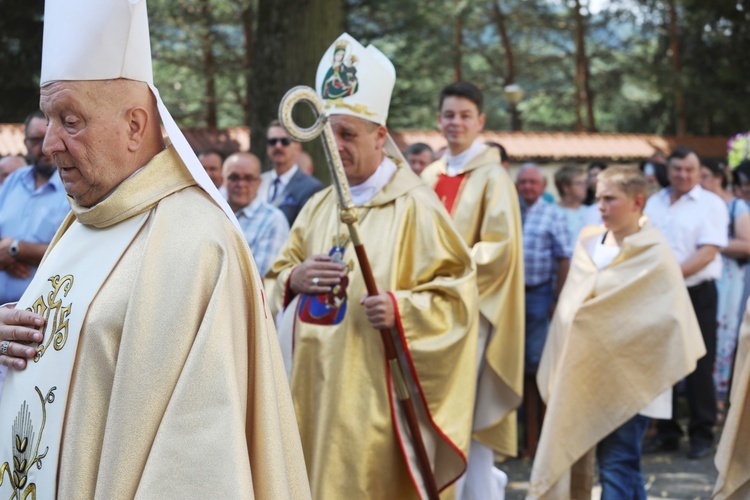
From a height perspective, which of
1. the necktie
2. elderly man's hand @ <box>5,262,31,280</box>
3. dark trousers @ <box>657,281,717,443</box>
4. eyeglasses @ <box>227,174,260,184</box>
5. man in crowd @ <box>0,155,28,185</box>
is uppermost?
man in crowd @ <box>0,155,28,185</box>

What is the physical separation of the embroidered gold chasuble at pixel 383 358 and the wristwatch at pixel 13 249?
66.7 inches

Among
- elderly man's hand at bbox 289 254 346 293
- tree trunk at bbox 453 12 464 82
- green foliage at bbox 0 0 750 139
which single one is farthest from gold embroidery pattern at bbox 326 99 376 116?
tree trunk at bbox 453 12 464 82

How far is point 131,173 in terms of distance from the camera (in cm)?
295

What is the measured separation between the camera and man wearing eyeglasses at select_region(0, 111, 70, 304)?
6.10 meters

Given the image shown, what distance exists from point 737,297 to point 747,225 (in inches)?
28.9

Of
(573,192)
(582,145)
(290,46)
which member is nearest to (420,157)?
(573,192)

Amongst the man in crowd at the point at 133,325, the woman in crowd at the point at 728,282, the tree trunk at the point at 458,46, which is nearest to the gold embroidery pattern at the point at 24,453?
the man in crowd at the point at 133,325

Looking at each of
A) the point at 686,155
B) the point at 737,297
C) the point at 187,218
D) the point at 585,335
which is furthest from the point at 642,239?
the point at 737,297

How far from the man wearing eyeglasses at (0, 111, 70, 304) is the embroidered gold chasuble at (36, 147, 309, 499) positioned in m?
3.35

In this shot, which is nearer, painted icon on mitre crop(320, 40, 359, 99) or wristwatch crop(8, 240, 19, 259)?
painted icon on mitre crop(320, 40, 359, 99)

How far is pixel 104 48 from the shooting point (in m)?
2.88

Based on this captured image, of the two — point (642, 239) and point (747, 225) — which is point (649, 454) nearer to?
point (747, 225)

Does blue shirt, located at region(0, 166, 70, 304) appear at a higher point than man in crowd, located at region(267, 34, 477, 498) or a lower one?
higher

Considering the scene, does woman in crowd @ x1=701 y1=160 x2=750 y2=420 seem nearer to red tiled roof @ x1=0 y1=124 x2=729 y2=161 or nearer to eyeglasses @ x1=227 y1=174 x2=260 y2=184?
eyeglasses @ x1=227 y1=174 x2=260 y2=184
